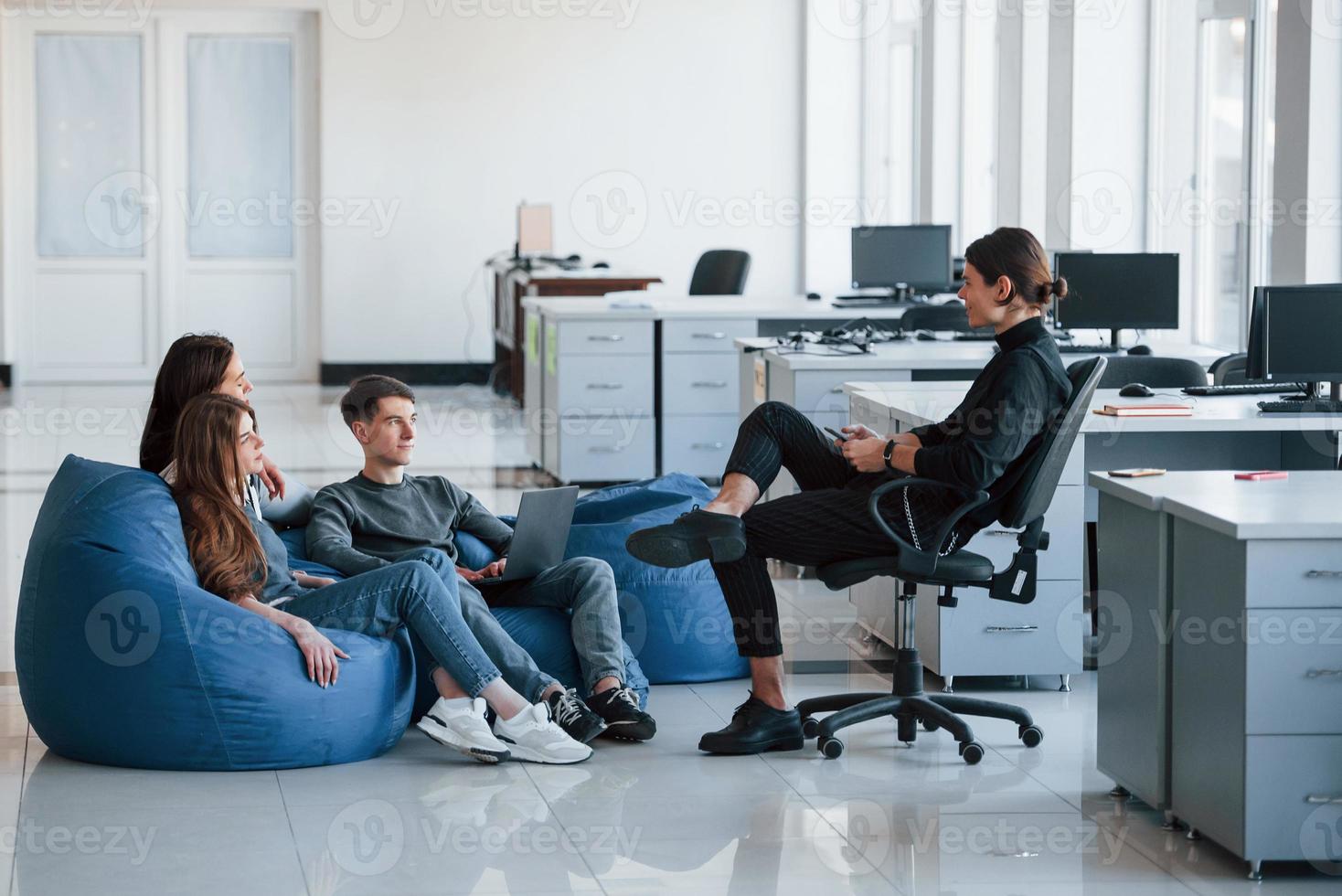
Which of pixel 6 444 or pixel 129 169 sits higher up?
pixel 129 169

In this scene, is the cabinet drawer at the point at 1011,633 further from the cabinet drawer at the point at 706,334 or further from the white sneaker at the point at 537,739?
the cabinet drawer at the point at 706,334

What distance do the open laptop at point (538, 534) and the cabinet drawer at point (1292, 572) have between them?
1724mm

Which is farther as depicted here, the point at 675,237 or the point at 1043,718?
the point at 675,237

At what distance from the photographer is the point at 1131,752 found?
11.3 feet

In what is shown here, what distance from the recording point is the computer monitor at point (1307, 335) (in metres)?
4.66

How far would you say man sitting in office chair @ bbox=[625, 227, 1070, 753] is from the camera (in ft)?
12.3

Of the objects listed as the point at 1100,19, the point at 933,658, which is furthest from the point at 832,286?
the point at 933,658

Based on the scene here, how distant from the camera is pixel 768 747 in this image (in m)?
3.93

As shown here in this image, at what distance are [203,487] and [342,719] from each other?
579mm

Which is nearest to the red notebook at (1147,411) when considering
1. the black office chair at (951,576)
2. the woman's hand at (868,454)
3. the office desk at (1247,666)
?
the black office chair at (951,576)

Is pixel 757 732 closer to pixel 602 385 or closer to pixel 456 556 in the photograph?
pixel 456 556

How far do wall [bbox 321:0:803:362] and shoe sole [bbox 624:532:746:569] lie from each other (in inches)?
359

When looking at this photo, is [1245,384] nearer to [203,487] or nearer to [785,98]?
[203,487]

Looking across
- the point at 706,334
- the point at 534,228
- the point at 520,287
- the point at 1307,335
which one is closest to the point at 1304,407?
the point at 1307,335
